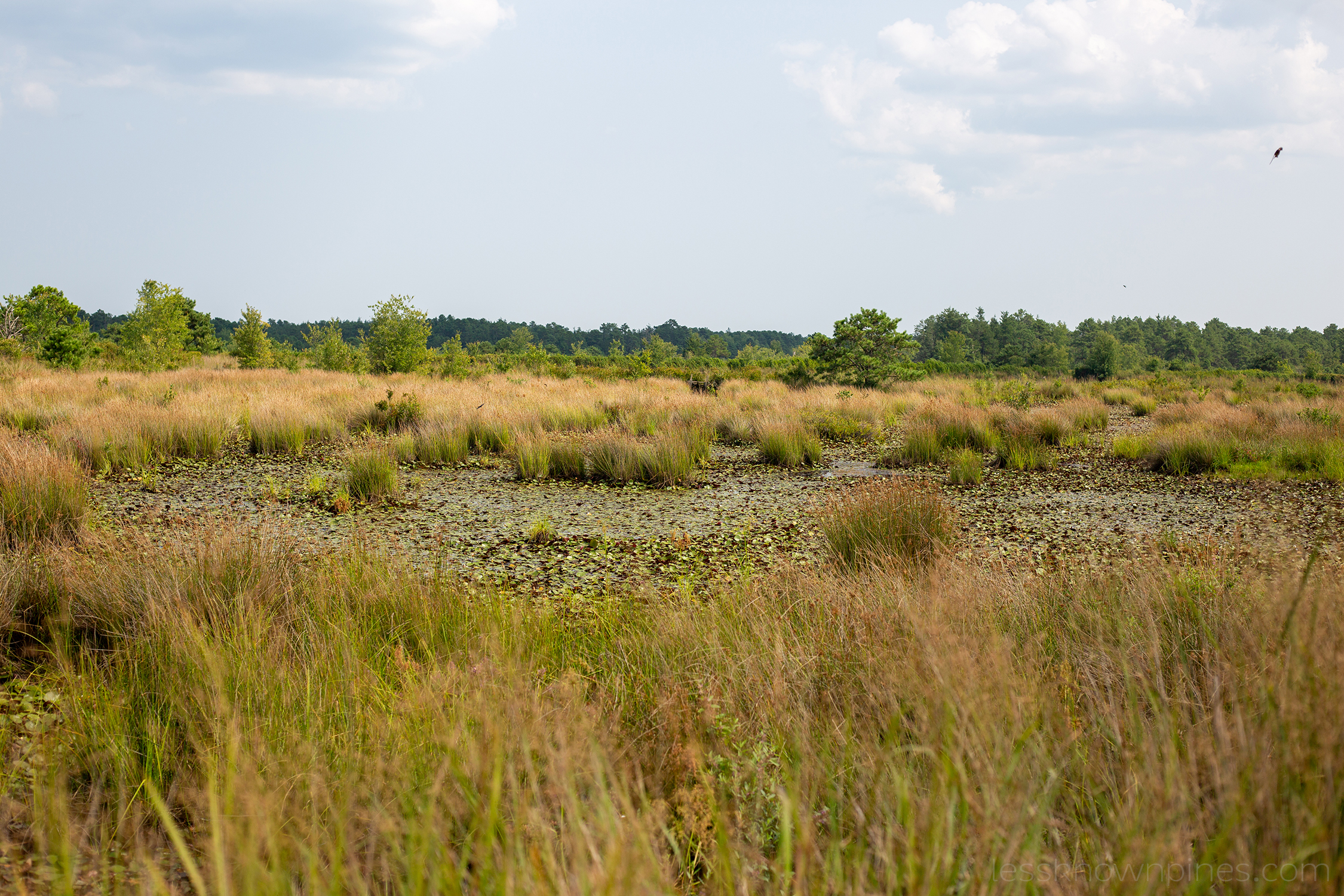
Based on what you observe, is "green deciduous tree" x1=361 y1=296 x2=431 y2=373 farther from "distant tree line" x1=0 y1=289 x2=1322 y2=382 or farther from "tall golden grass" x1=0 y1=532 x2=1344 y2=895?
"tall golden grass" x1=0 y1=532 x2=1344 y2=895

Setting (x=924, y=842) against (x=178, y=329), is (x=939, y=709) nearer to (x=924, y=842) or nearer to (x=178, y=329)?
(x=924, y=842)

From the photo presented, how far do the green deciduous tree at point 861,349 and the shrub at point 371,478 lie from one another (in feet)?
66.3

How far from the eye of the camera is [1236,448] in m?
9.00

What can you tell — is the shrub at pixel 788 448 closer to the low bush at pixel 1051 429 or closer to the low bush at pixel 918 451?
the low bush at pixel 918 451

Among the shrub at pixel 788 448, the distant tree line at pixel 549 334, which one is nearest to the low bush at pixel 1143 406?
the shrub at pixel 788 448

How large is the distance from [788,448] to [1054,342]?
75876mm

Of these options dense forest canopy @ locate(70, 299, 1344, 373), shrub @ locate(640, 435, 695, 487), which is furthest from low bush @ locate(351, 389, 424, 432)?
dense forest canopy @ locate(70, 299, 1344, 373)

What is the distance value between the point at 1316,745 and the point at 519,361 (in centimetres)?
3784

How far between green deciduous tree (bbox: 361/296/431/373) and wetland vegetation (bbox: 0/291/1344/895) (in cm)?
1792

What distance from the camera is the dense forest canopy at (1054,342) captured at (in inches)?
2224

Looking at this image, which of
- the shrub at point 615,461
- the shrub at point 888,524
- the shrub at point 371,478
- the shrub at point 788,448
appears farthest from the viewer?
the shrub at point 788,448

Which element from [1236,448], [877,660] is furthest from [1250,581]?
[1236,448]

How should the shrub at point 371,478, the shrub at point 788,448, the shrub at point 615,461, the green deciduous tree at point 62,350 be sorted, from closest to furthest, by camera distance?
the shrub at point 371,478
the shrub at point 615,461
the shrub at point 788,448
the green deciduous tree at point 62,350

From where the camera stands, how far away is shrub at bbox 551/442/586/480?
888cm
